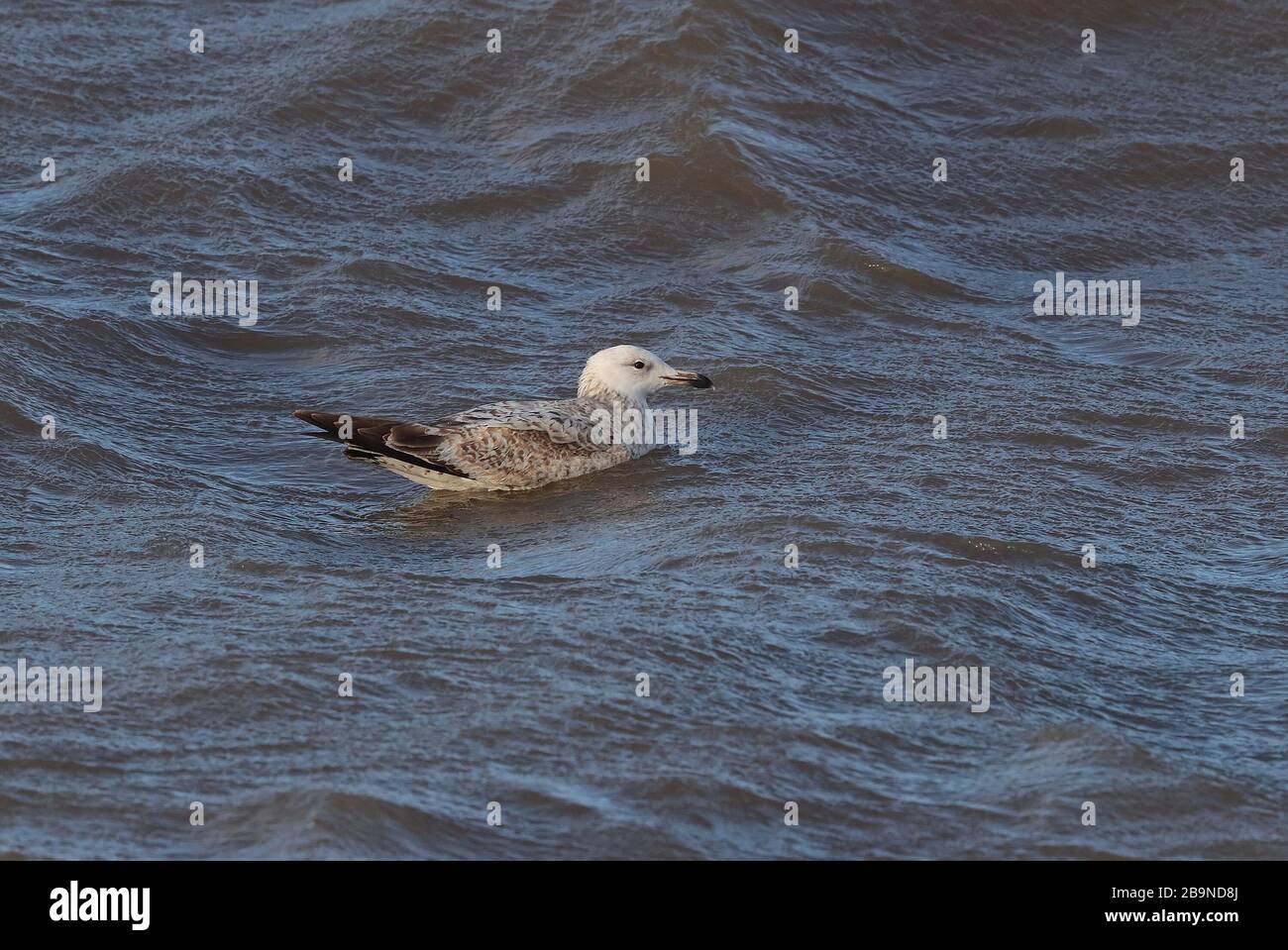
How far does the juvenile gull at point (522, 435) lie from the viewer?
8.82 metres

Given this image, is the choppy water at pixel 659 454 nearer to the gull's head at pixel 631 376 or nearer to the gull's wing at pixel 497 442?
the gull's wing at pixel 497 442

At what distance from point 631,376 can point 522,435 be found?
765mm

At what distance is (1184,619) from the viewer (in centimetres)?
771

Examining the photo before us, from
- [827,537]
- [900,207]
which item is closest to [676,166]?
[900,207]

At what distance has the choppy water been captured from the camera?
6129 millimetres

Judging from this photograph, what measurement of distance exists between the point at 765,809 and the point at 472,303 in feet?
18.3

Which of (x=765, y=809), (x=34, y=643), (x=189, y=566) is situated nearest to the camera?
(x=765, y=809)

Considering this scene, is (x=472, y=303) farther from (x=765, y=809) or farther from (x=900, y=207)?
(x=765, y=809)

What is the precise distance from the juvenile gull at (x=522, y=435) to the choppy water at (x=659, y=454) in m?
0.19
